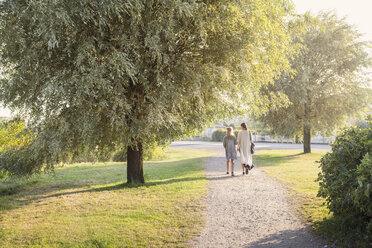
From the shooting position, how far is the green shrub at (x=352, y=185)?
355 centimetres

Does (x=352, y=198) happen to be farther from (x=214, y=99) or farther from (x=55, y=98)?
(x=55, y=98)

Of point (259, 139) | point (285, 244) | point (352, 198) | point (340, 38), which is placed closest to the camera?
point (352, 198)

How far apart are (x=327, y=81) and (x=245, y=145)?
36.5 ft

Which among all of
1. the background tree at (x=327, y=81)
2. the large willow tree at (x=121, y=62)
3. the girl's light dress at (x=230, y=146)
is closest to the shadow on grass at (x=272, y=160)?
the background tree at (x=327, y=81)

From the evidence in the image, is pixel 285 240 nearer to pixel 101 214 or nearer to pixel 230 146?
pixel 101 214

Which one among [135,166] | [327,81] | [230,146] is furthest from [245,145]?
[327,81]

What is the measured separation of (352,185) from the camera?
390cm

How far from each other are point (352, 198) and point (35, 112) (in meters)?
6.98

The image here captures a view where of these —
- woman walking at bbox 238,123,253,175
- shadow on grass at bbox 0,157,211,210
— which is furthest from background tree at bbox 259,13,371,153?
shadow on grass at bbox 0,157,211,210

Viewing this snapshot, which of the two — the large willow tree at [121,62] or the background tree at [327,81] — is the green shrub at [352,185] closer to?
the large willow tree at [121,62]

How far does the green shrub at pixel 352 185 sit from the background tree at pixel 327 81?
13178 mm

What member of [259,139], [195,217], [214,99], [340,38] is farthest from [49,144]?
[259,139]

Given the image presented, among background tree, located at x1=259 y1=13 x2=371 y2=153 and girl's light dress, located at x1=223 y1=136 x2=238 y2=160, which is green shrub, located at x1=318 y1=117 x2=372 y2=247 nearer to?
girl's light dress, located at x1=223 y1=136 x2=238 y2=160

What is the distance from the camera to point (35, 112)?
6.87 metres
